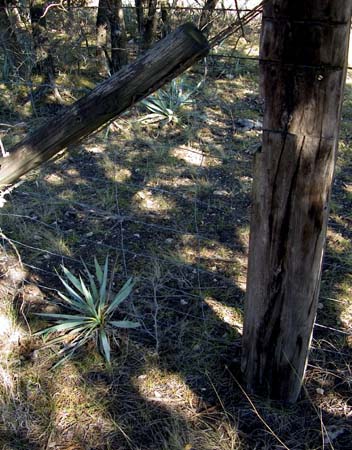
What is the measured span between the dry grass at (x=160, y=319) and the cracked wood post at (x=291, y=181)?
0.24 metres

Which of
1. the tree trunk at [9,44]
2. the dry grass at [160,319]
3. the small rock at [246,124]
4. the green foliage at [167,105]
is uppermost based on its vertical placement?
the tree trunk at [9,44]

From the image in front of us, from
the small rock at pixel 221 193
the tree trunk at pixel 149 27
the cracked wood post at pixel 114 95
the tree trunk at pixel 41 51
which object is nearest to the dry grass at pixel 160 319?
the small rock at pixel 221 193

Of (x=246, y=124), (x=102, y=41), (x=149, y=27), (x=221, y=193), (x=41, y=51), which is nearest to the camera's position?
(x=221, y=193)

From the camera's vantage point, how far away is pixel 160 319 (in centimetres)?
276

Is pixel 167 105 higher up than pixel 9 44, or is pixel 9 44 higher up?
pixel 9 44

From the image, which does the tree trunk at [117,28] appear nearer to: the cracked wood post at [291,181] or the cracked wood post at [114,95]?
the cracked wood post at [114,95]

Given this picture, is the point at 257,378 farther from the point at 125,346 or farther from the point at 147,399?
the point at 125,346

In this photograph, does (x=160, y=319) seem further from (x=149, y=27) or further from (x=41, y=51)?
(x=149, y=27)

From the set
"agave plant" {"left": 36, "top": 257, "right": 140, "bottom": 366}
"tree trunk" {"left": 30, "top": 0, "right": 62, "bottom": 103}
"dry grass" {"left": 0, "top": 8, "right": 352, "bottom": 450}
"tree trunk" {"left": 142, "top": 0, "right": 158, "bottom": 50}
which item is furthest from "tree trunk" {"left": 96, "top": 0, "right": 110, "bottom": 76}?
"agave plant" {"left": 36, "top": 257, "right": 140, "bottom": 366}

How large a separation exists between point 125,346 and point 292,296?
3.40 feet

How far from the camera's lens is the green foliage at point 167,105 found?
18.1 ft

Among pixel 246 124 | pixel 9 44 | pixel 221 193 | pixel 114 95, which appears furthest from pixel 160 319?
pixel 9 44

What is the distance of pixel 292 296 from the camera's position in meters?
1.92

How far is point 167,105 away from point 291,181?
13.5 ft
